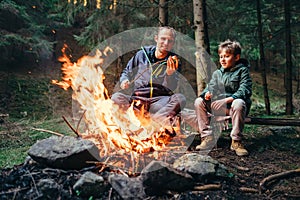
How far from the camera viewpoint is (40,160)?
9.61 feet

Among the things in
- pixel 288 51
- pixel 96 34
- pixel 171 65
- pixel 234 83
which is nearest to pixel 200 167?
pixel 234 83

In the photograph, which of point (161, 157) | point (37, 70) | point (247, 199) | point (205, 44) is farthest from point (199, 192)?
point (37, 70)

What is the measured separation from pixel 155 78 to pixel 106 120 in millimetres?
1319

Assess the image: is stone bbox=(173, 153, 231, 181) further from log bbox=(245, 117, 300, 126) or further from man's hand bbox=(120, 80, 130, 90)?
man's hand bbox=(120, 80, 130, 90)

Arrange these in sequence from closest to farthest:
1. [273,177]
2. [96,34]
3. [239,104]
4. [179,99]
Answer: [273,177] → [239,104] → [179,99] → [96,34]

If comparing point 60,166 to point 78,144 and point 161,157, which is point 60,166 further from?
point 161,157

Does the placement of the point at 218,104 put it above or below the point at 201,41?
below

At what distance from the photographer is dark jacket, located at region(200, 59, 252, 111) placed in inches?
159

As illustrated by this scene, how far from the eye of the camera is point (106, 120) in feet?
11.9

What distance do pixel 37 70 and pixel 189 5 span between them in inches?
330

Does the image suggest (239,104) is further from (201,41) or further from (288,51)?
(288,51)

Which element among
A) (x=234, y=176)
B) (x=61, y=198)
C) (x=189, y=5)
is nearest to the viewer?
(x=61, y=198)

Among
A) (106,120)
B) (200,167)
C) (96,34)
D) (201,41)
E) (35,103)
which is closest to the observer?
(200,167)

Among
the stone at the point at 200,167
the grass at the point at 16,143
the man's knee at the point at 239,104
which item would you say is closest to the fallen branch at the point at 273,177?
the stone at the point at 200,167
